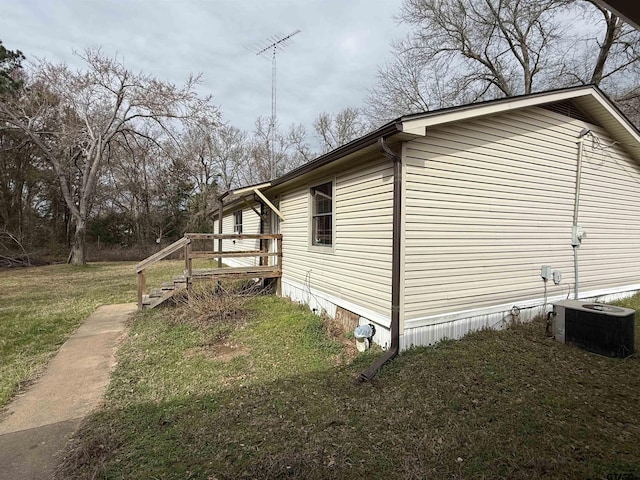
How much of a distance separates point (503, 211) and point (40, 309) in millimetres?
9672

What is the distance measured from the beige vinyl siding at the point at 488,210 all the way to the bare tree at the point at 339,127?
18.5m

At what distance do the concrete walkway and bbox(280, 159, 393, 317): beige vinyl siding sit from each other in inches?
138

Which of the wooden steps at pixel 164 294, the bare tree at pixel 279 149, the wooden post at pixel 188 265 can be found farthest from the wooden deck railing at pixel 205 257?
the bare tree at pixel 279 149

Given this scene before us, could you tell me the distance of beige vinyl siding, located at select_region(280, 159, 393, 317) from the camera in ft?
14.7

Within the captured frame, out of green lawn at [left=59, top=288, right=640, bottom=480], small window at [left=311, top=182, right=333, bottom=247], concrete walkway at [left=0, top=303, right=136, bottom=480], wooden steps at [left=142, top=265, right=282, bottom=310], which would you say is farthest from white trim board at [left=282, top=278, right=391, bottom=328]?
concrete walkway at [left=0, top=303, right=136, bottom=480]

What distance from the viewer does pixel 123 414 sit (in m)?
3.14

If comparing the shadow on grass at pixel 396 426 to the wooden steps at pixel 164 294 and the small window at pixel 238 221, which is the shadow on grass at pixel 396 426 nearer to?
the wooden steps at pixel 164 294

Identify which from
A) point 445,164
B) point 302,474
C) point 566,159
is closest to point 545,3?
point 566,159

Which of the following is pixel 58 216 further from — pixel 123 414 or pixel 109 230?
pixel 123 414

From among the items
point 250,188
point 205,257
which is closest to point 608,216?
point 250,188

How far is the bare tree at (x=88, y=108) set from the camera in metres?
15.1

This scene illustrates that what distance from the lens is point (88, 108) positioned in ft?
51.9

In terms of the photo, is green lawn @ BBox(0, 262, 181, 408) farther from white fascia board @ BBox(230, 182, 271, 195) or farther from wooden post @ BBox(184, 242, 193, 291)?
white fascia board @ BBox(230, 182, 271, 195)

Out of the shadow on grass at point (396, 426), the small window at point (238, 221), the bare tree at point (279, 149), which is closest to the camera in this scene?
the shadow on grass at point (396, 426)
